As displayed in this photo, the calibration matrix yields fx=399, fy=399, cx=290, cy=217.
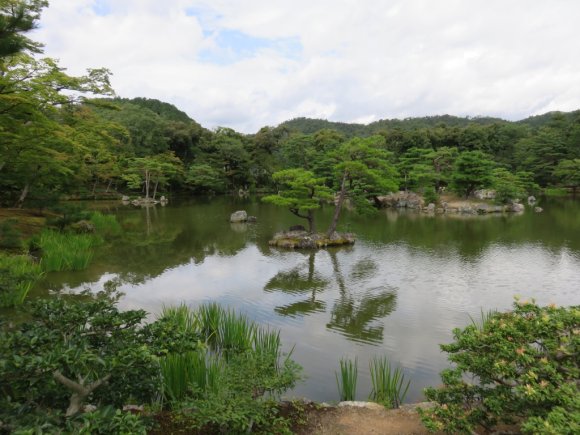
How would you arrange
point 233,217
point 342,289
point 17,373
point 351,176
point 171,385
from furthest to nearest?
point 233,217 < point 351,176 < point 342,289 < point 171,385 < point 17,373

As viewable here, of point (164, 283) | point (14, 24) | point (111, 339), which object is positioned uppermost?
point (14, 24)

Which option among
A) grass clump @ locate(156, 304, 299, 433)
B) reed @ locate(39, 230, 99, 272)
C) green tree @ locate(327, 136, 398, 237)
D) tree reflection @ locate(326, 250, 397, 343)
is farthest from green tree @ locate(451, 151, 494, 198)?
grass clump @ locate(156, 304, 299, 433)

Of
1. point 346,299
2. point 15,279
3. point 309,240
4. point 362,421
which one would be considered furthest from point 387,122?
point 362,421

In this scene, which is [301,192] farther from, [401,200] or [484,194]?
[484,194]

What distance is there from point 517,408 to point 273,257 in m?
11.4

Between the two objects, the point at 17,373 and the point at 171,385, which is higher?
the point at 17,373

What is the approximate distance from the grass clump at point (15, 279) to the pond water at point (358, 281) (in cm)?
91

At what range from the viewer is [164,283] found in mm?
11086

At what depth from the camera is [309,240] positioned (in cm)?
1591

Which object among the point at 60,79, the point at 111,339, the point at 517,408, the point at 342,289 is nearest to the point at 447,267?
the point at 342,289

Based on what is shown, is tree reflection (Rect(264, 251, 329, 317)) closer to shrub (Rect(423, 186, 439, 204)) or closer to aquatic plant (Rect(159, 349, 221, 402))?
aquatic plant (Rect(159, 349, 221, 402))

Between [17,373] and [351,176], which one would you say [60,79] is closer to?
[351,176]

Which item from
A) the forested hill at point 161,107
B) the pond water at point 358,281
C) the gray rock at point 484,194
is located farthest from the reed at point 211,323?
the forested hill at point 161,107

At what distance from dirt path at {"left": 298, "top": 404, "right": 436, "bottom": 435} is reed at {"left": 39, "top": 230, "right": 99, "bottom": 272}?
9526 millimetres
